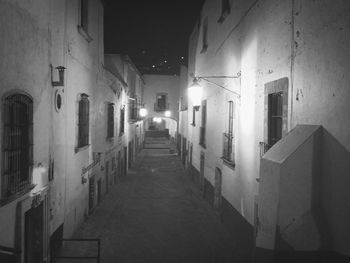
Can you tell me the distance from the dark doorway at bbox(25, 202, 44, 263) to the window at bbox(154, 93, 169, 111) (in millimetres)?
33209

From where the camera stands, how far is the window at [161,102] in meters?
40.0

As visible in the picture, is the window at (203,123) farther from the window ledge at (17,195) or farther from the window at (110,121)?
the window ledge at (17,195)

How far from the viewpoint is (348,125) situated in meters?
4.26

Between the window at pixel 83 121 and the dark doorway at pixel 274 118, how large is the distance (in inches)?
253

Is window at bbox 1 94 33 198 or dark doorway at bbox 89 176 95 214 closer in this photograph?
window at bbox 1 94 33 198

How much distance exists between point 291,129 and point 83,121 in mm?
7544

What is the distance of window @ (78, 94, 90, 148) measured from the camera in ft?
34.7

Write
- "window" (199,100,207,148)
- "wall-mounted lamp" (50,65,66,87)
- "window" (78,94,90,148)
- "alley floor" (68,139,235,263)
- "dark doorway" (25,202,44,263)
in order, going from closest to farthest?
"dark doorway" (25,202,44,263)
"wall-mounted lamp" (50,65,66,87)
"alley floor" (68,139,235,263)
"window" (78,94,90,148)
"window" (199,100,207,148)

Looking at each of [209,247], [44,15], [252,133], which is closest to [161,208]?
[209,247]

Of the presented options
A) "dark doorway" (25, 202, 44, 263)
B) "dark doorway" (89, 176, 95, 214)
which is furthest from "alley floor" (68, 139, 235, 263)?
"dark doorway" (25, 202, 44, 263)

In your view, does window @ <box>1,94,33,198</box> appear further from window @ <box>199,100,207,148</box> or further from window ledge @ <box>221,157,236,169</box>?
window @ <box>199,100,207,148</box>

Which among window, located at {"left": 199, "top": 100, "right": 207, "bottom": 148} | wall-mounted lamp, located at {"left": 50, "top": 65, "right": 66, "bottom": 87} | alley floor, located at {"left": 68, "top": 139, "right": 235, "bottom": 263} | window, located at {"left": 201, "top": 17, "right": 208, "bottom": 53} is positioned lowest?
alley floor, located at {"left": 68, "top": 139, "right": 235, "bottom": 263}

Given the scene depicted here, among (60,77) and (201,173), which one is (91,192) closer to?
(201,173)

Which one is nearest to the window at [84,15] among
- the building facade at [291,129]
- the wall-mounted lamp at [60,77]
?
the wall-mounted lamp at [60,77]
